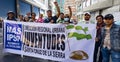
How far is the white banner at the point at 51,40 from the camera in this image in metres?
7.32

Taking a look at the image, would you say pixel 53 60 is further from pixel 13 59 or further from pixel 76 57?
pixel 13 59

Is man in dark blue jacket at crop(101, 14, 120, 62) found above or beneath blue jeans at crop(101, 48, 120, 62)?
above

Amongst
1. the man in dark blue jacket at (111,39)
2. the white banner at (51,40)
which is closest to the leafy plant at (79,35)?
the white banner at (51,40)

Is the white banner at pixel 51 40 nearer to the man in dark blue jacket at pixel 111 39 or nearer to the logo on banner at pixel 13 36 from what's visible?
the logo on banner at pixel 13 36

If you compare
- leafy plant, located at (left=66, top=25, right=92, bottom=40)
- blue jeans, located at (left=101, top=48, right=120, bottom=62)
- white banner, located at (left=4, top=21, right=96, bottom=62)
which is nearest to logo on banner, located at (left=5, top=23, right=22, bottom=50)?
white banner, located at (left=4, top=21, right=96, bottom=62)

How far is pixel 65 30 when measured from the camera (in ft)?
25.0

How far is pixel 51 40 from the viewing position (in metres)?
8.00

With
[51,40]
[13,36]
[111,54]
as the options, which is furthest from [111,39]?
[13,36]

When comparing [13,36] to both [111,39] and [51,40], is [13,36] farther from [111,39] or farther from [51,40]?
[111,39]

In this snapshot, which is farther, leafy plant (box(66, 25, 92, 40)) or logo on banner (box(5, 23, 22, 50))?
logo on banner (box(5, 23, 22, 50))

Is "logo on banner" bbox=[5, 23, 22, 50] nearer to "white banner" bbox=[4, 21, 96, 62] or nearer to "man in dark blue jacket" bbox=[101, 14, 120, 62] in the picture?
"white banner" bbox=[4, 21, 96, 62]

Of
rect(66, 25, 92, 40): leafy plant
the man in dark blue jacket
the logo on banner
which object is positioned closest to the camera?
the man in dark blue jacket

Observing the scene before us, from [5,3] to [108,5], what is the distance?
8339 millimetres

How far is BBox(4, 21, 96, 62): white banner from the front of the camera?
732 centimetres
